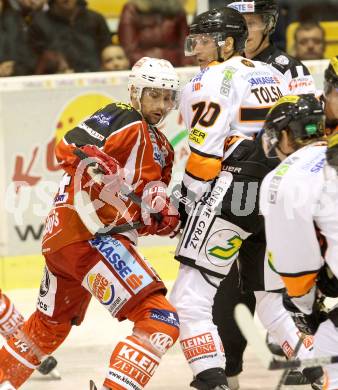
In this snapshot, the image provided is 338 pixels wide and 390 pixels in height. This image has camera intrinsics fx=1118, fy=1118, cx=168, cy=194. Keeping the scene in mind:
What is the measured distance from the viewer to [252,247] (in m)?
4.55

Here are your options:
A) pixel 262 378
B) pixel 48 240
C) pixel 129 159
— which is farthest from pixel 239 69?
pixel 262 378

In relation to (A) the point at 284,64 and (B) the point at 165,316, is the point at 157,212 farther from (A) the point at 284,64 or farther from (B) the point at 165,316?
(A) the point at 284,64

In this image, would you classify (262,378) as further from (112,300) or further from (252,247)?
(112,300)

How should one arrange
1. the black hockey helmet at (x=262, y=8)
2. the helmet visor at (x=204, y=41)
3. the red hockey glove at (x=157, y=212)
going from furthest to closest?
the black hockey helmet at (x=262, y=8) < the helmet visor at (x=204, y=41) < the red hockey glove at (x=157, y=212)

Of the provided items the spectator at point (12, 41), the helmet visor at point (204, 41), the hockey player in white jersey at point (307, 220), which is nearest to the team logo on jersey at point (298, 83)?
the helmet visor at point (204, 41)

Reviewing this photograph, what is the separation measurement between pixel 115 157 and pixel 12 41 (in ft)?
9.82

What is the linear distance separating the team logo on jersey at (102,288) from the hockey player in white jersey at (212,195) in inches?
13.1

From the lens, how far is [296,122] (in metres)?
3.51

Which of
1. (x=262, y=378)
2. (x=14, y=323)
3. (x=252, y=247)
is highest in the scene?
(x=252, y=247)

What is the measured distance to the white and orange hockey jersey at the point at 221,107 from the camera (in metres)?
4.20

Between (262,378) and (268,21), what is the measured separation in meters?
1.60

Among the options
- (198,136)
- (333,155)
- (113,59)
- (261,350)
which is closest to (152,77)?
(198,136)

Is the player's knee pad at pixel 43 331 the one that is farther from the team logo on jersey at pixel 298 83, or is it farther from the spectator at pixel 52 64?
the spectator at pixel 52 64

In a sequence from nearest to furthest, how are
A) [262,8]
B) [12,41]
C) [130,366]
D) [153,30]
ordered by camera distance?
[130,366] → [262,8] → [12,41] → [153,30]
